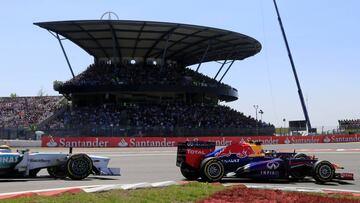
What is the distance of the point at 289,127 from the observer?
62438 mm

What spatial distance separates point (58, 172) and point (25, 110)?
58.3 m

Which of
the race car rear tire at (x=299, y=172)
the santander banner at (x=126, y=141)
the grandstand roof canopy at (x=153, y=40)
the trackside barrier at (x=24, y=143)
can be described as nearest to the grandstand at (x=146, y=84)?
the grandstand roof canopy at (x=153, y=40)

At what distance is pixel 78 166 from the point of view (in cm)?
1512

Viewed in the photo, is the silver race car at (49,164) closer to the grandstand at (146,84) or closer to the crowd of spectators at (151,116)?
the grandstand at (146,84)

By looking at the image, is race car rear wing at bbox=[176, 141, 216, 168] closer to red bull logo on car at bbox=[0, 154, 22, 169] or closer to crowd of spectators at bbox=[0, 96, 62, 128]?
red bull logo on car at bbox=[0, 154, 22, 169]

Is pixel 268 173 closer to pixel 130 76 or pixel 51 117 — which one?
pixel 51 117

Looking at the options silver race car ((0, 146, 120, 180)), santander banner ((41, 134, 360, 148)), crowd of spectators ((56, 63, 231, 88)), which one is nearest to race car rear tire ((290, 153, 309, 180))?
silver race car ((0, 146, 120, 180))

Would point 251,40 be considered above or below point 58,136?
above

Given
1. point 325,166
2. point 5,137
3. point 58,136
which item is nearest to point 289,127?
point 58,136

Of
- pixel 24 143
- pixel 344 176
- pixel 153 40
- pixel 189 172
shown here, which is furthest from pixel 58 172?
pixel 153 40

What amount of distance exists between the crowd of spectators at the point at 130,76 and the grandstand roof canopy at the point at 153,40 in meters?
2.32

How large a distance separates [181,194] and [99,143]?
117 ft

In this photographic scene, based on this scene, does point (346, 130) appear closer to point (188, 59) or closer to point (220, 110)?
point (220, 110)

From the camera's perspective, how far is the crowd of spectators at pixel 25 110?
219 ft
